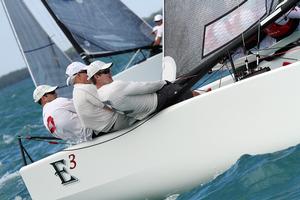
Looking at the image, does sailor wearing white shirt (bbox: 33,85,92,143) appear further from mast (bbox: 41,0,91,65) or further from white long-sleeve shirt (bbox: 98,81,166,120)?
mast (bbox: 41,0,91,65)

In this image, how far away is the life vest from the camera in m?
5.80

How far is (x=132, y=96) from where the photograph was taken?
4.38m

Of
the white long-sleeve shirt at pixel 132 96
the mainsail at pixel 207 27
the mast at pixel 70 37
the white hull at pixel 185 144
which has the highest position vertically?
the mast at pixel 70 37

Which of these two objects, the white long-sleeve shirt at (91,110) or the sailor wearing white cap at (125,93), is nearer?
the sailor wearing white cap at (125,93)

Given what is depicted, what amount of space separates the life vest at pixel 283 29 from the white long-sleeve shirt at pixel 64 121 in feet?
6.69

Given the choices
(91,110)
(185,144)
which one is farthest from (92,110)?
(185,144)

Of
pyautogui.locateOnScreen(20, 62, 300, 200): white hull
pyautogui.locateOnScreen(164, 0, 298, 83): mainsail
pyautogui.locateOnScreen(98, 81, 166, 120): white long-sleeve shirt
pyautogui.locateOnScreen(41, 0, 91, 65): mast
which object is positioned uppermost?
pyautogui.locateOnScreen(41, 0, 91, 65): mast

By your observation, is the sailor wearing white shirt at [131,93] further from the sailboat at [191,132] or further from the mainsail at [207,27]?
the mainsail at [207,27]

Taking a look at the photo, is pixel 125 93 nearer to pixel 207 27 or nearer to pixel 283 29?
pixel 207 27

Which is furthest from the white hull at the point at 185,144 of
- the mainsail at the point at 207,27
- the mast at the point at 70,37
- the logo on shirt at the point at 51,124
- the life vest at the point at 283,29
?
the mast at the point at 70,37

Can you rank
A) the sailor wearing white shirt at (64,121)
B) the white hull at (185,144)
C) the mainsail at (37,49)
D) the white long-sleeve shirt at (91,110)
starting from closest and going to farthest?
the white hull at (185,144) → the white long-sleeve shirt at (91,110) → the sailor wearing white shirt at (64,121) → the mainsail at (37,49)

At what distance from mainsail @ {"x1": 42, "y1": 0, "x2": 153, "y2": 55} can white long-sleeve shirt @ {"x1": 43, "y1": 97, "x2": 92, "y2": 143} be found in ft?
14.1

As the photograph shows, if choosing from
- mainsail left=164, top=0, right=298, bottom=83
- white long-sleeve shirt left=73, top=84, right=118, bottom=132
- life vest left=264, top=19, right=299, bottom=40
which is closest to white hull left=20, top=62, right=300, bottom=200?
white long-sleeve shirt left=73, top=84, right=118, bottom=132

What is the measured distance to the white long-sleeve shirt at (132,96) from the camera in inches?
171
